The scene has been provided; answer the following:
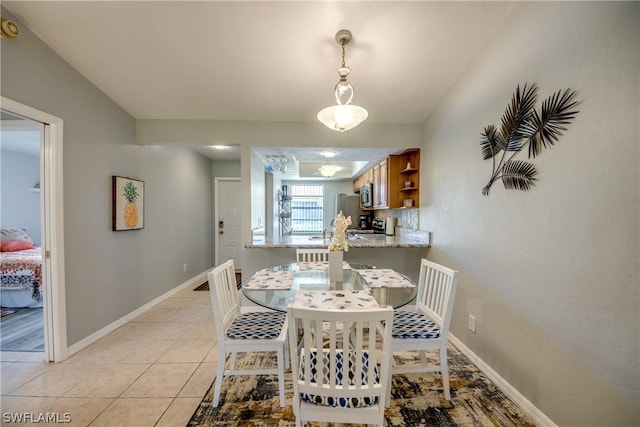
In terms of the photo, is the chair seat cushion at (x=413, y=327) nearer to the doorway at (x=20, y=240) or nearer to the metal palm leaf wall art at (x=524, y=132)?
the metal palm leaf wall art at (x=524, y=132)

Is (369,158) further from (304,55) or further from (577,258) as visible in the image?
(577,258)

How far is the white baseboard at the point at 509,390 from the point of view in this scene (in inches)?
59.0

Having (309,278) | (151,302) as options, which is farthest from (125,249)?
(309,278)

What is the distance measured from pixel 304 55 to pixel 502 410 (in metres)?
2.96

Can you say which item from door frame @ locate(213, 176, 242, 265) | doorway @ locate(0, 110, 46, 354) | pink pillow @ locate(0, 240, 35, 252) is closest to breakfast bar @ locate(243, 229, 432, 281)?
doorway @ locate(0, 110, 46, 354)

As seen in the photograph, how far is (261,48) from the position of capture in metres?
2.13

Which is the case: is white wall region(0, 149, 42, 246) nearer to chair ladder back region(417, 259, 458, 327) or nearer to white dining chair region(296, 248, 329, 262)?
white dining chair region(296, 248, 329, 262)

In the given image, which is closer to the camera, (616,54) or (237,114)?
(616,54)

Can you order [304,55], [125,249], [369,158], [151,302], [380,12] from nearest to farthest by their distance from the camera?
[380,12] < [304,55] < [125,249] < [151,302] < [369,158]

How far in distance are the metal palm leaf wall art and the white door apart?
4.72 m

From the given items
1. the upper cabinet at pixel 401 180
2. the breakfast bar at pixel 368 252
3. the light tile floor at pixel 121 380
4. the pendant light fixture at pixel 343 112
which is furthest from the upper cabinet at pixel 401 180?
the light tile floor at pixel 121 380

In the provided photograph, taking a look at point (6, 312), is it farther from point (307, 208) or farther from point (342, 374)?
point (307, 208)

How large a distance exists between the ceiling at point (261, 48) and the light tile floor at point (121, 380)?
2494mm

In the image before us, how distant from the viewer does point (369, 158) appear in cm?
402
